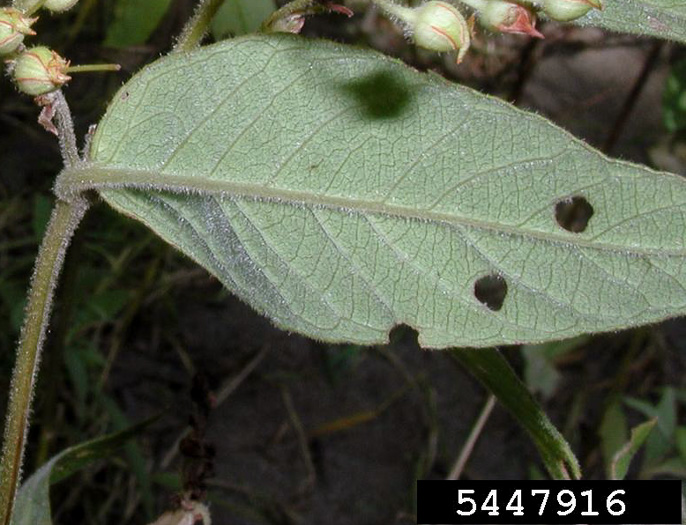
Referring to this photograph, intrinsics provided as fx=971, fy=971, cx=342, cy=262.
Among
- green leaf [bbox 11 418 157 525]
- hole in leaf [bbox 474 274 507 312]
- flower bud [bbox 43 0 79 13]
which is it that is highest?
hole in leaf [bbox 474 274 507 312]

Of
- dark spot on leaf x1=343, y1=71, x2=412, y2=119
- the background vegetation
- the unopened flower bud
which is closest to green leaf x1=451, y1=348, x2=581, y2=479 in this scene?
dark spot on leaf x1=343, y1=71, x2=412, y2=119

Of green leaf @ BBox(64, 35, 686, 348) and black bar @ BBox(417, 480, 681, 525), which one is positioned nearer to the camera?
green leaf @ BBox(64, 35, 686, 348)

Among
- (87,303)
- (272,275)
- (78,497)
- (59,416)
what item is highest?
(87,303)

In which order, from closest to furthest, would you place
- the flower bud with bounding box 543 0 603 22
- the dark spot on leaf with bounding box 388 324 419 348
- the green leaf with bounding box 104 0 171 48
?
the flower bud with bounding box 543 0 603 22 < the green leaf with bounding box 104 0 171 48 < the dark spot on leaf with bounding box 388 324 419 348

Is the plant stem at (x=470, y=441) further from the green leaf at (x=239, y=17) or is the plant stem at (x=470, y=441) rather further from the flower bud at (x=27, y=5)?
the flower bud at (x=27, y=5)

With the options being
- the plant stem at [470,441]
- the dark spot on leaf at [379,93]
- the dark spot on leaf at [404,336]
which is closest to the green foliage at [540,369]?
the dark spot on leaf at [404,336]

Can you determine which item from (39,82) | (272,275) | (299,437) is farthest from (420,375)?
(39,82)

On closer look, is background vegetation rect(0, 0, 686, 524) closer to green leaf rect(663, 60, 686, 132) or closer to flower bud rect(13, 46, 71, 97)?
green leaf rect(663, 60, 686, 132)

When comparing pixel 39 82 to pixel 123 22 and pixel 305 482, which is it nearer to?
pixel 123 22
